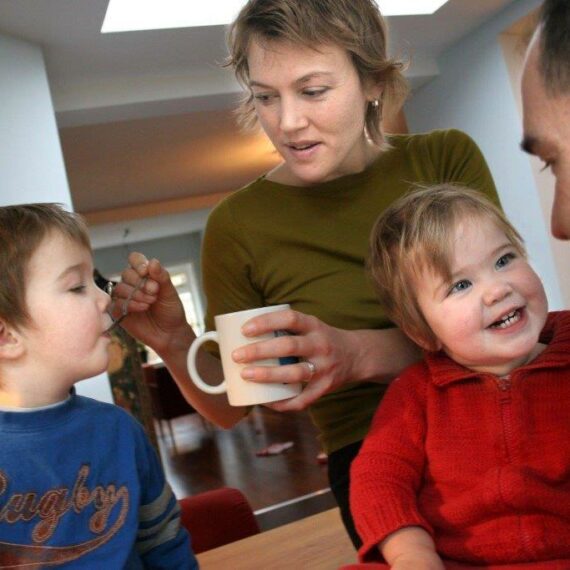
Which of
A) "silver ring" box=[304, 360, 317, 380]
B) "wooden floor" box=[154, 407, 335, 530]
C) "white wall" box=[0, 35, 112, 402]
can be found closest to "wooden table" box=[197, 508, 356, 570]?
"silver ring" box=[304, 360, 317, 380]

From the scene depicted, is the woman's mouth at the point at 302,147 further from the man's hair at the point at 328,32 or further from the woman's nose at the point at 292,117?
the man's hair at the point at 328,32

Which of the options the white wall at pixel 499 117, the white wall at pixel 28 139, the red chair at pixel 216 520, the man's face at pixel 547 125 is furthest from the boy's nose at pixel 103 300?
the white wall at pixel 499 117

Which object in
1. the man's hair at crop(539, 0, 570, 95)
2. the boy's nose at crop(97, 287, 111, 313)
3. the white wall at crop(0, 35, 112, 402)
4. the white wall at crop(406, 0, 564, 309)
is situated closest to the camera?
the man's hair at crop(539, 0, 570, 95)

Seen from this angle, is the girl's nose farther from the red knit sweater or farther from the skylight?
the skylight

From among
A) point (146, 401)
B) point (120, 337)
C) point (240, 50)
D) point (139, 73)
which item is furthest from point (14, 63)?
point (240, 50)

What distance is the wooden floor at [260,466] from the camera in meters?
4.52

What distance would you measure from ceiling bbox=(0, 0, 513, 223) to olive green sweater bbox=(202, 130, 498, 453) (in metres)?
0.93

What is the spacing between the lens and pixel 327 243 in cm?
122

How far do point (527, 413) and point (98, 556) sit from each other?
1.94ft

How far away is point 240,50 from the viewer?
124cm

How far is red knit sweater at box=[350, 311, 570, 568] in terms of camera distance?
879 millimetres

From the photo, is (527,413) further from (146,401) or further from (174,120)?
(174,120)

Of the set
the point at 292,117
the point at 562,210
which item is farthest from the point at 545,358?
the point at 292,117

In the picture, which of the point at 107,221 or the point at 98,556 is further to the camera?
the point at 107,221
